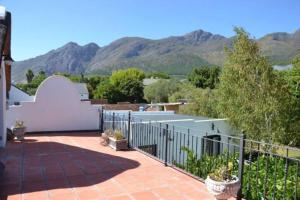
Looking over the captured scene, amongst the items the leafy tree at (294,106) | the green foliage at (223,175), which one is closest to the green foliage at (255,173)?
the green foliage at (223,175)

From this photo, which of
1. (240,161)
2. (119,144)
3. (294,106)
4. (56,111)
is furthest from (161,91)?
(240,161)

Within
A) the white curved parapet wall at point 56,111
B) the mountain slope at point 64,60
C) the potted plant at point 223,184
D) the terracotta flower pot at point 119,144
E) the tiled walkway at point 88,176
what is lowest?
the tiled walkway at point 88,176

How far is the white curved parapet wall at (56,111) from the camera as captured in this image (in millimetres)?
10539

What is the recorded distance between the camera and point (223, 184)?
12.7 feet

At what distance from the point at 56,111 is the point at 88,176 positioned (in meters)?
5.90

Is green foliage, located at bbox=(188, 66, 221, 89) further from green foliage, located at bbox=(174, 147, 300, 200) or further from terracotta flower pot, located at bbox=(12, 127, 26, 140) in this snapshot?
green foliage, located at bbox=(174, 147, 300, 200)

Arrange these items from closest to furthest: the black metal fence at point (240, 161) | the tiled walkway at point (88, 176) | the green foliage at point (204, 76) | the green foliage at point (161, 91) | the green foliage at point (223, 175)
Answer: the green foliage at point (223, 175) → the black metal fence at point (240, 161) → the tiled walkway at point (88, 176) → the green foliage at point (204, 76) → the green foliage at point (161, 91)

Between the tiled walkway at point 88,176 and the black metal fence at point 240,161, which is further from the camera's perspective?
the tiled walkway at point 88,176

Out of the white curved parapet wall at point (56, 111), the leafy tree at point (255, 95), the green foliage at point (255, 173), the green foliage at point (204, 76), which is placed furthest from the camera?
the green foliage at point (204, 76)

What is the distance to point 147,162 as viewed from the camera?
6598 mm

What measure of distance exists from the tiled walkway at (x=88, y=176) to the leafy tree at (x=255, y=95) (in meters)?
8.18

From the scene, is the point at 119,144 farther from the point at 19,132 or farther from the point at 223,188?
the point at 223,188

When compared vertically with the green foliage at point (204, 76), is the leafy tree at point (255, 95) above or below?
below

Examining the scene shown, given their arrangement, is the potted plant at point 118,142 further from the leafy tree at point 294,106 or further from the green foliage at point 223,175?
the leafy tree at point 294,106
